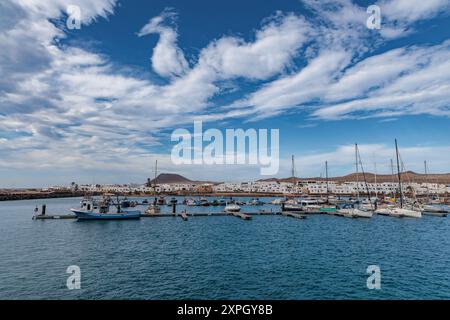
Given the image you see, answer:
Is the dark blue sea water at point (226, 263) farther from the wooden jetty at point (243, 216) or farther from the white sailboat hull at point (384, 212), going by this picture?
the white sailboat hull at point (384, 212)

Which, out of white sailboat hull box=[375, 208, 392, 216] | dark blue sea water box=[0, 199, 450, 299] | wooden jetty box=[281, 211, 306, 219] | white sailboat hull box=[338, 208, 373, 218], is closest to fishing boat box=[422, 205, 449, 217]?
white sailboat hull box=[375, 208, 392, 216]

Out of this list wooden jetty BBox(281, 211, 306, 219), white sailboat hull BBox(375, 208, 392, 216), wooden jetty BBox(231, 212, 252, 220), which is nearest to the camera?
wooden jetty BBox(231, 212, 252, 220)

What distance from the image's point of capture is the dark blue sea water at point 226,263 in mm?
18984

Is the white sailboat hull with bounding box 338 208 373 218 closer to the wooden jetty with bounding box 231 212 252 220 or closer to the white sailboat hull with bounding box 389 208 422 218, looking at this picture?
the white sailboat hull with bounding box 389 208 422 218

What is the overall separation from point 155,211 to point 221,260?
45.5 meters

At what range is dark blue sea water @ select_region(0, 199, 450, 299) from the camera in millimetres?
18984

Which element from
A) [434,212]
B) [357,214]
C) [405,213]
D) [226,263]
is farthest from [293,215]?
[226,263]

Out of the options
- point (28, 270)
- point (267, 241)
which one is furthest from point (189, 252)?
point (28, 270)

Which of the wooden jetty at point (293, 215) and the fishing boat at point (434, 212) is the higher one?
the fishing boat at point (434, 212)

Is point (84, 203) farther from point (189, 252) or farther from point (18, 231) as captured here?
point (189, 252)

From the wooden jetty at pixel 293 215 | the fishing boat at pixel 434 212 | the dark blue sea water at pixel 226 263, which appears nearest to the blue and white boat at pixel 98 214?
the dark blue sea water at pixel 226 263

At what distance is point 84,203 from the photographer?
59156 mm

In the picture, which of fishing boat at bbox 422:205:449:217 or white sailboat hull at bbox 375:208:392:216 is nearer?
fishing boat at bbox 422:205:449:217
